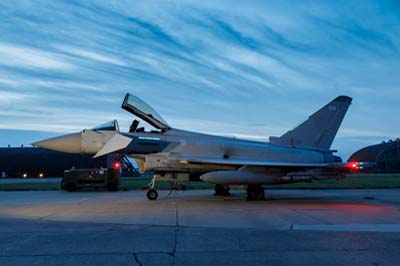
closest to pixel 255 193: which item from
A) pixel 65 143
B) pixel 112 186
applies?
pixel 65 143

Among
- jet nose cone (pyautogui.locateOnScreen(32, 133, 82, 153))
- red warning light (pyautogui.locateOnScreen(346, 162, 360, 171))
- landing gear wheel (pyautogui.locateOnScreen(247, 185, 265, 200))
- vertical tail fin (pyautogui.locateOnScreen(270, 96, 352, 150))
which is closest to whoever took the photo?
red warning light (pyautogui.locateOnScreen(346, 162, 360, 171))

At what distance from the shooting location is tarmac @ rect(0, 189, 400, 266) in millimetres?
5859

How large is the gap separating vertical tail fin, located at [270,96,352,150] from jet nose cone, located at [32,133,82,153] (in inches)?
306

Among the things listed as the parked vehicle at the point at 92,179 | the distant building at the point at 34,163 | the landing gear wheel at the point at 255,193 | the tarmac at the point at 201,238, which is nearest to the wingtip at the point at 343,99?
the landing gear wheel at the point at 255,193

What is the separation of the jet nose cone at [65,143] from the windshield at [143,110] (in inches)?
84.2

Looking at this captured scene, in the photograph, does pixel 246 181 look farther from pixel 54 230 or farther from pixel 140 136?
pixel 54 230

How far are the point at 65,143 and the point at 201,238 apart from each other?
9907 mm

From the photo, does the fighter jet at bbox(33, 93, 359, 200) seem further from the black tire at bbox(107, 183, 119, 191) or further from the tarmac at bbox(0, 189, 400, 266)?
the black tire at bbox(107, 183, 119, 191)

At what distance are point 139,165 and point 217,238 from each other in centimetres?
933

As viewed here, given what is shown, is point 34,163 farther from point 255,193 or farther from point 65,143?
point 255,193

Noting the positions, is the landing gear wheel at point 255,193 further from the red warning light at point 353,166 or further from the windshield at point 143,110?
the windshield at point 143,110

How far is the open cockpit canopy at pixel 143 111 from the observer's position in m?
16.0

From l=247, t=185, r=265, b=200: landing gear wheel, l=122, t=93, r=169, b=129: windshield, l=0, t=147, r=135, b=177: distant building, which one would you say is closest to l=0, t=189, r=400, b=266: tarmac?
l=247, t=185, r=265, b=200: landing gear wheel

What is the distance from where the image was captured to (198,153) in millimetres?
16438
